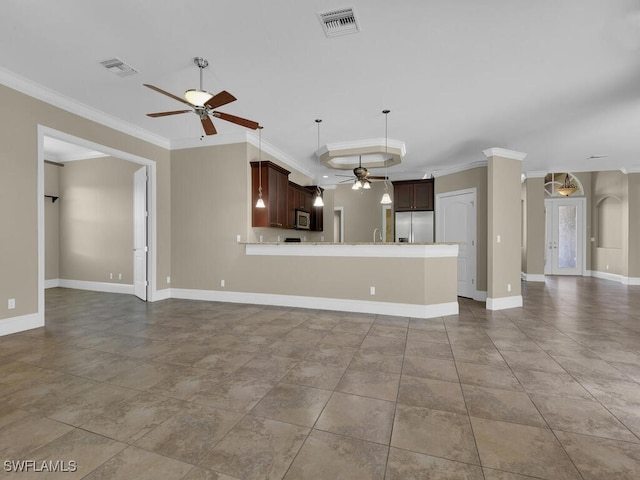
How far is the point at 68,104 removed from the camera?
161 inches

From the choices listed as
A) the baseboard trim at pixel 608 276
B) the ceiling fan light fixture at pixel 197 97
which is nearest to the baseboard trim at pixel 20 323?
the ceiling fan light fixture at pixel 197 97

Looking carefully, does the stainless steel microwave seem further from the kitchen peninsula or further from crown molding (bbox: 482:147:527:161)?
crown molding (bbox: 482:147:527:161)

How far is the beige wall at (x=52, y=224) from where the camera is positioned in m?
6.98

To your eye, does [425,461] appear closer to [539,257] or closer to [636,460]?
[636,460]

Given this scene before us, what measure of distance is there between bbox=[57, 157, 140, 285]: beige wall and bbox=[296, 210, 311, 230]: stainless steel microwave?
3.62m

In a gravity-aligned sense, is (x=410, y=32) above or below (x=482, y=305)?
above

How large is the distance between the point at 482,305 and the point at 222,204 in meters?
5.05

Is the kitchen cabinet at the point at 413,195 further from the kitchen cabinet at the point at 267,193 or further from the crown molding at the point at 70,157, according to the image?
the crown molding at the point at 70,157

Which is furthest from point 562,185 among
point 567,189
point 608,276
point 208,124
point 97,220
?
point 97,220

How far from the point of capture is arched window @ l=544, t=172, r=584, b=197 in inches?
360

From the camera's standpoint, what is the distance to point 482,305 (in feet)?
17.7

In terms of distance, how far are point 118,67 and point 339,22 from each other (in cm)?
250

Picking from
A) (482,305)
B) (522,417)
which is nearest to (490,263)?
(482,305)

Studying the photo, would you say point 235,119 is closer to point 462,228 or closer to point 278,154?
point 278,154
